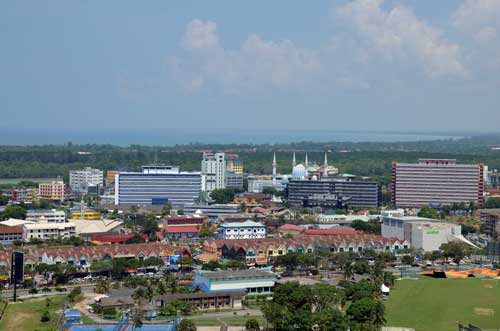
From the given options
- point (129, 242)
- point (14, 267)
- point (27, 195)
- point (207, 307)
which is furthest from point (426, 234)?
point (27, 195)

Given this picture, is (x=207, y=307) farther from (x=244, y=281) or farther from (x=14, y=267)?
(x=14, y=267)

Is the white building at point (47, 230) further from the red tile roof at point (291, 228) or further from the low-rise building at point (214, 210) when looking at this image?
the low-rise building at point (214, 210)

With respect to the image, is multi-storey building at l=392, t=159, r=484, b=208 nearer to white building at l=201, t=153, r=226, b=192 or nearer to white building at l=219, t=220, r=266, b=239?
white building at l=201, t=153, r=226, b=192

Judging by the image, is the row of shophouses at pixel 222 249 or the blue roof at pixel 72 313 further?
the row of shophouses at pixel 222 249

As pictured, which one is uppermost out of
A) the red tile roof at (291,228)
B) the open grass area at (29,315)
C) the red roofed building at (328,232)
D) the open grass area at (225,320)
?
the red roofed building at (328,232)

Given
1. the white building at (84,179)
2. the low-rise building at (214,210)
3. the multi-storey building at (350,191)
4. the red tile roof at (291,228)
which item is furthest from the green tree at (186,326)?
the white building at (84,179)

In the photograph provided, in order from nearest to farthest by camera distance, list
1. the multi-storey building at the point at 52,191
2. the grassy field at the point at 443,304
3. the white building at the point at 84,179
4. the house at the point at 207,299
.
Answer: the grassy field at the point at 443,304 → the house at the point at 207,299 → the multi-storey building at the point at 52,191 → the white building at the point at 84,179

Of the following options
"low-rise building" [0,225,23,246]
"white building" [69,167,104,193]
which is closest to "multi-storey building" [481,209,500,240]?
"low-rise building" [0,225,23,246]
